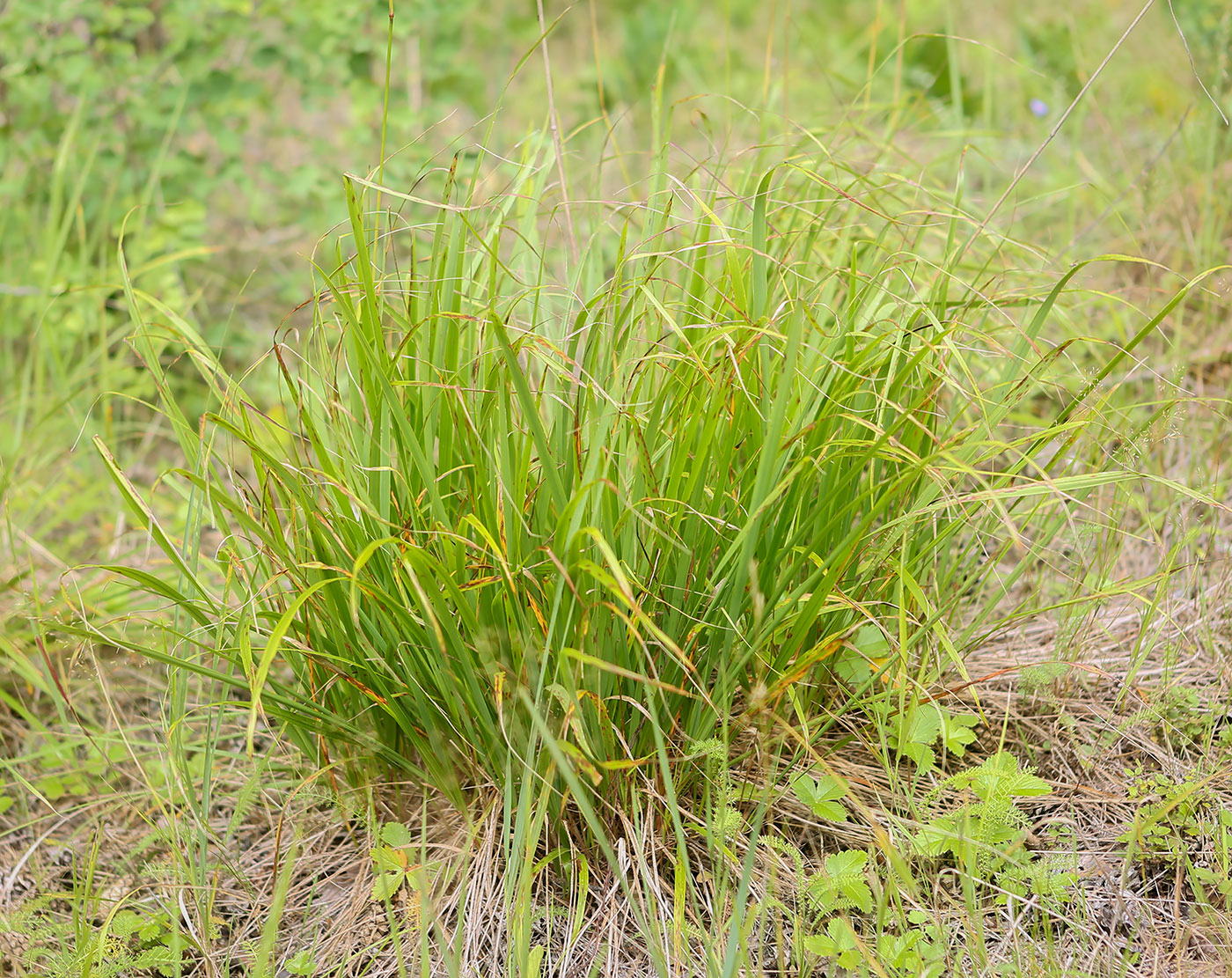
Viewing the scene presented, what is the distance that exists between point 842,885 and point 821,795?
14 centimetres

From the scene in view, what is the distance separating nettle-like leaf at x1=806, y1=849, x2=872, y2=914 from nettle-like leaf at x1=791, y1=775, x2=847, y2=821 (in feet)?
0.19

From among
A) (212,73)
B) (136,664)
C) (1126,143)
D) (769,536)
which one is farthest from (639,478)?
(1126,143)

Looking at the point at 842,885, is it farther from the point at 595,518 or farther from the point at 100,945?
the point at 100,945

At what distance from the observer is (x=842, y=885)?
4.30 feet

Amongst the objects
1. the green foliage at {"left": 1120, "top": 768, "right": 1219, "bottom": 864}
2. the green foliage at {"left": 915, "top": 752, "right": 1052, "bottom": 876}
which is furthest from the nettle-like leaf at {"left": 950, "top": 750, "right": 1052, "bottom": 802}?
the green foliage at {"left": 1120, "top": 768, "right": 1219, "bottom": 864}

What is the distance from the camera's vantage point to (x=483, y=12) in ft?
17.6

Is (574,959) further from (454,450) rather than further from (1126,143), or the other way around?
(1126,143)

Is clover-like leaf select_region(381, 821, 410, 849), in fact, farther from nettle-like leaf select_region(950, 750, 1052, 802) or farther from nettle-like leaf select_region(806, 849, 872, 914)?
nettle-like leaf select_region(950, 750, 1052, 802)

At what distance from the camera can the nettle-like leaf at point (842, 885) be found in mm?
1295

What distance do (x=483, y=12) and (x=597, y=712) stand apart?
5.08 meters

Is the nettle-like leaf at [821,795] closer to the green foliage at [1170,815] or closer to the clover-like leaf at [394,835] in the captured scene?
the green foliage at [1170,815]

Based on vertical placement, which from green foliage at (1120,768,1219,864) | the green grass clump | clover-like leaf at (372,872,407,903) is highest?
the green grass clump

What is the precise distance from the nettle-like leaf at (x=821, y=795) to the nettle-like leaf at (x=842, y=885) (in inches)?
2.3

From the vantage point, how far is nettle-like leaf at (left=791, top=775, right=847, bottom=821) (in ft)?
4.56
